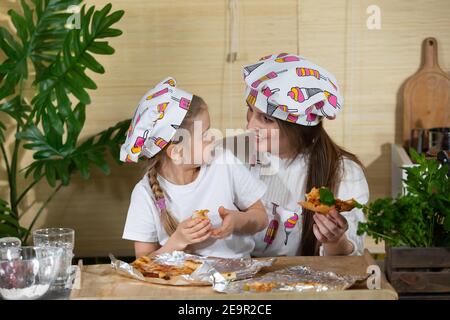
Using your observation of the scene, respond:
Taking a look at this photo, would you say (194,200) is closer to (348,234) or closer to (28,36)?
(348,234)

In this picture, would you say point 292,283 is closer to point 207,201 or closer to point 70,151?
point 207,201

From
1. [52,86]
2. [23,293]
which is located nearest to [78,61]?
[52,86]

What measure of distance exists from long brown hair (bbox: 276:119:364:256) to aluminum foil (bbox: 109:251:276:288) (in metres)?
0.69

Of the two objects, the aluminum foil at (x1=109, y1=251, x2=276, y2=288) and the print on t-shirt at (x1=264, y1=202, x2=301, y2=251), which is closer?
the aluminum foil at (x1=109, y1=251, x2=276, y2=288)

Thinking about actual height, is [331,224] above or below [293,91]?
below

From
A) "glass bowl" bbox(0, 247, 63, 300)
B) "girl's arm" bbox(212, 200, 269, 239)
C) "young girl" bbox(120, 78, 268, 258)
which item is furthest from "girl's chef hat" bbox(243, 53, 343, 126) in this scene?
"glass bowl" bbox(0, 247, 63, 300)

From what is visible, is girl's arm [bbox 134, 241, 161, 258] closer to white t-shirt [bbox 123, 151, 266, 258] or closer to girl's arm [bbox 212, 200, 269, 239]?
white t-shirt [bbox 123, 151, 266, 258]

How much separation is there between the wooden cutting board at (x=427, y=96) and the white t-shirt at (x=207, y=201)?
150cm

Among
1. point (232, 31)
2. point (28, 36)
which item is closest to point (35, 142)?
point (28, 36)

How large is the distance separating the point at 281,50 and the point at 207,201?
1.57m

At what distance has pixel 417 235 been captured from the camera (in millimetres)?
1801

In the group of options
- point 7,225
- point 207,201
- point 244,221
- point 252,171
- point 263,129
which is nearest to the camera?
point 244,221

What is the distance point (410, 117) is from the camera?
154 inches

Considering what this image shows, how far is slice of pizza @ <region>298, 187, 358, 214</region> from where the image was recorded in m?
1.93
